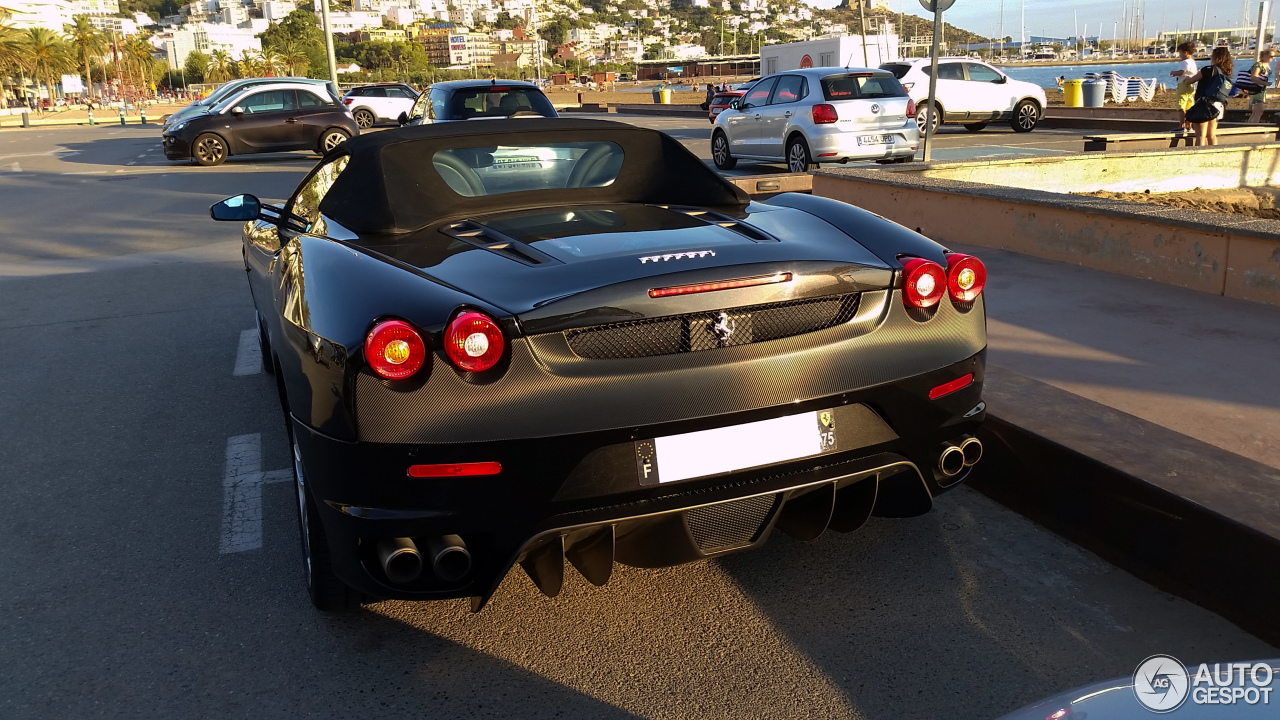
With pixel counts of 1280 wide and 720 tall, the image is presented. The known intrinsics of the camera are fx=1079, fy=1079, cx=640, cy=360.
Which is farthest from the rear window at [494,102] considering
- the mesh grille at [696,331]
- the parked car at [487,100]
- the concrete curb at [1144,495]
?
the mesh grille at [696,331]

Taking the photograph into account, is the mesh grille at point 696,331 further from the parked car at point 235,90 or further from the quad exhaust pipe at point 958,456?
the parked car at point 235,90

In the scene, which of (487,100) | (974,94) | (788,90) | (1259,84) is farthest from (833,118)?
(1259,84)

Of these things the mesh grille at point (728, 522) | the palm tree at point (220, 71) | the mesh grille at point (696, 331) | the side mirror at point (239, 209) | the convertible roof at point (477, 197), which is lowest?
the mesh grille at point (728, 522)

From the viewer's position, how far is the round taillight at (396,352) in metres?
2.59

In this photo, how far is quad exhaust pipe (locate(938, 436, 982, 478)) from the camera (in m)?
3.13

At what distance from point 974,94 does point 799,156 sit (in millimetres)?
8621

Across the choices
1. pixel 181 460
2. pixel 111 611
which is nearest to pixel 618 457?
pixel 111 611

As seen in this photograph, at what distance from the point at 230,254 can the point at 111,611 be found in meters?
7.80

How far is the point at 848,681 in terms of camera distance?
278cm

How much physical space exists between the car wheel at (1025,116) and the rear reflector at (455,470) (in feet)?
72.4

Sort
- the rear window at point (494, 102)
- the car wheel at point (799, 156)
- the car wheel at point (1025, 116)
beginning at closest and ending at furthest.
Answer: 1. the rear window at point (494, 102)
2. the car wheel at point (799, 156)
3. the car wheel at point (1025, 116)

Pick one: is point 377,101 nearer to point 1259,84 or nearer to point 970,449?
point 1259,84

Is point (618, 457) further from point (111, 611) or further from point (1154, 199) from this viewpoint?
point (1154, 199)

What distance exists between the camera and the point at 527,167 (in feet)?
13.1
